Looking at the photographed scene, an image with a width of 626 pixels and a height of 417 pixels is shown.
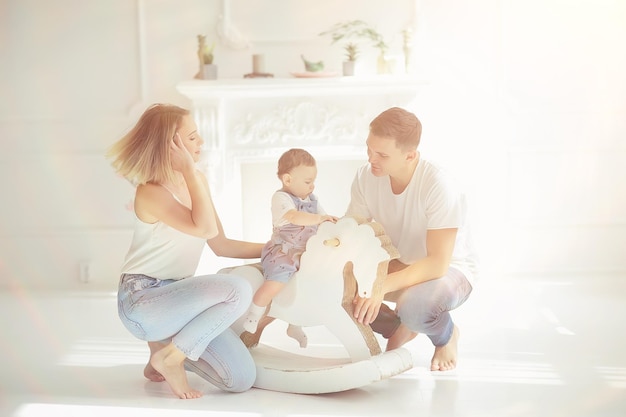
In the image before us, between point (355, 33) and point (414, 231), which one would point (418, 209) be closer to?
point (414, 231)

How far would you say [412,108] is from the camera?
4.89 meters

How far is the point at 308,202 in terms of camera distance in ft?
9.02

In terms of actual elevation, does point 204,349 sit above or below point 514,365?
above

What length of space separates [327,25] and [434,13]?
67 centimetres

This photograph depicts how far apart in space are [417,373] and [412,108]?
2.35 m

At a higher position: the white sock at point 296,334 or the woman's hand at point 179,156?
the woman's hand at point 179,156

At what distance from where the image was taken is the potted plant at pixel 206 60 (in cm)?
479

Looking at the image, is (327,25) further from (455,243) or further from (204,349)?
(204,349)

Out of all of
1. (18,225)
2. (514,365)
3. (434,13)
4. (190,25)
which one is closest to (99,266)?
(18,225)

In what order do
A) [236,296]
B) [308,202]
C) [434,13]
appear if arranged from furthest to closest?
[434,13]
[308,202]
[236,296]

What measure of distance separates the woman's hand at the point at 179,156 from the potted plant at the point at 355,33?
7.82ft

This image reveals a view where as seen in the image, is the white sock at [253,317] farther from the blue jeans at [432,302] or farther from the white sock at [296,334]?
the blue jeans at [432,302]

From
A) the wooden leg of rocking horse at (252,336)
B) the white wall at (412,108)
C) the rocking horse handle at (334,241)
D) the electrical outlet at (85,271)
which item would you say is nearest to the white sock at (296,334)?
the wooden leg of rocking horse at (252,336)

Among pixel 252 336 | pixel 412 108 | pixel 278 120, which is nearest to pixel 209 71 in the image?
pixel 278 120
